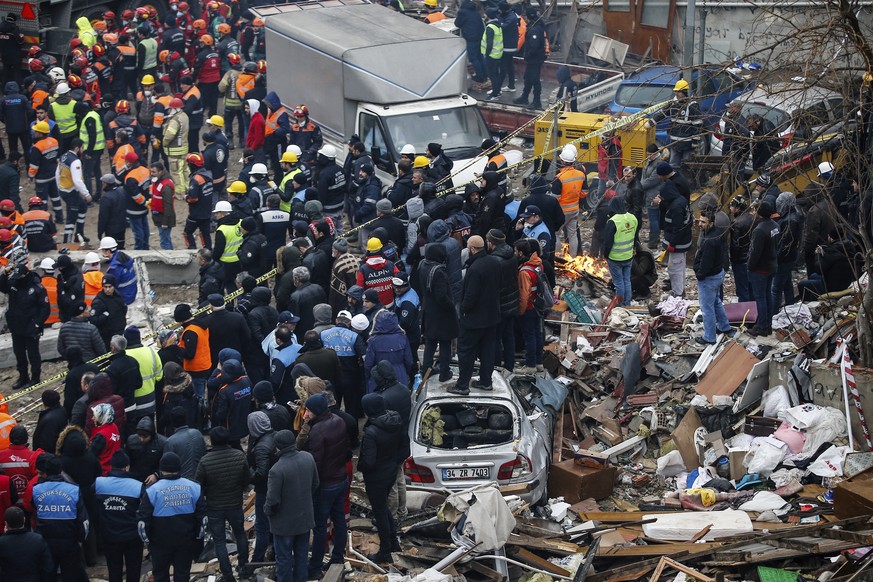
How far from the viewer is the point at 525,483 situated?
36.0 feet

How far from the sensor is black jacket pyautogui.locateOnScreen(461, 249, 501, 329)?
40.4ft

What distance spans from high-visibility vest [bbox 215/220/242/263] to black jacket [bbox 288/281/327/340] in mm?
1997

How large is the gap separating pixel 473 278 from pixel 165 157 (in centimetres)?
1068

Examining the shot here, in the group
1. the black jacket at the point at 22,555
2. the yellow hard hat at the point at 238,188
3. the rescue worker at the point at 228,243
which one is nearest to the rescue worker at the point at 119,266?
the rescue worker at the point at 228,243

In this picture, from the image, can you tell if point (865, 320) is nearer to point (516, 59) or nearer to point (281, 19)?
point (281, 19)

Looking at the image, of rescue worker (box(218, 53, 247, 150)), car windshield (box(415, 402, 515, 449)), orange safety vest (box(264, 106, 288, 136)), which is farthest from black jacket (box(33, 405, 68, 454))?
rescue worker (box(218, 53, 247, 150))

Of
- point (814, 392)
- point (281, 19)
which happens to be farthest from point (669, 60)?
point (814, 392)

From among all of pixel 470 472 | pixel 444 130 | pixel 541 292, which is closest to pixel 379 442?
pixel 470 472

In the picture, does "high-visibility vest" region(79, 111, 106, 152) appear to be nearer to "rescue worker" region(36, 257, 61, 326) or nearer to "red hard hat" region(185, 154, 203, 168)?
"red hard hat" region(185, 154, 203, 168)

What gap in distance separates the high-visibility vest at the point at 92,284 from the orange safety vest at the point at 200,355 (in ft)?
7.35

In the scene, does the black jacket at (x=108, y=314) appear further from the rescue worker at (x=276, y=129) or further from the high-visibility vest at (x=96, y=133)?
the rescue worker at (x=276, y=129)

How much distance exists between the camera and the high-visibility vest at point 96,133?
19.6m

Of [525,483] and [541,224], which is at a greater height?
[541,224]

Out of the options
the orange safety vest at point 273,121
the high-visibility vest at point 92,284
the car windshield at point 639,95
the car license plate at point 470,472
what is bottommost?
the car license plate at point 470,472
